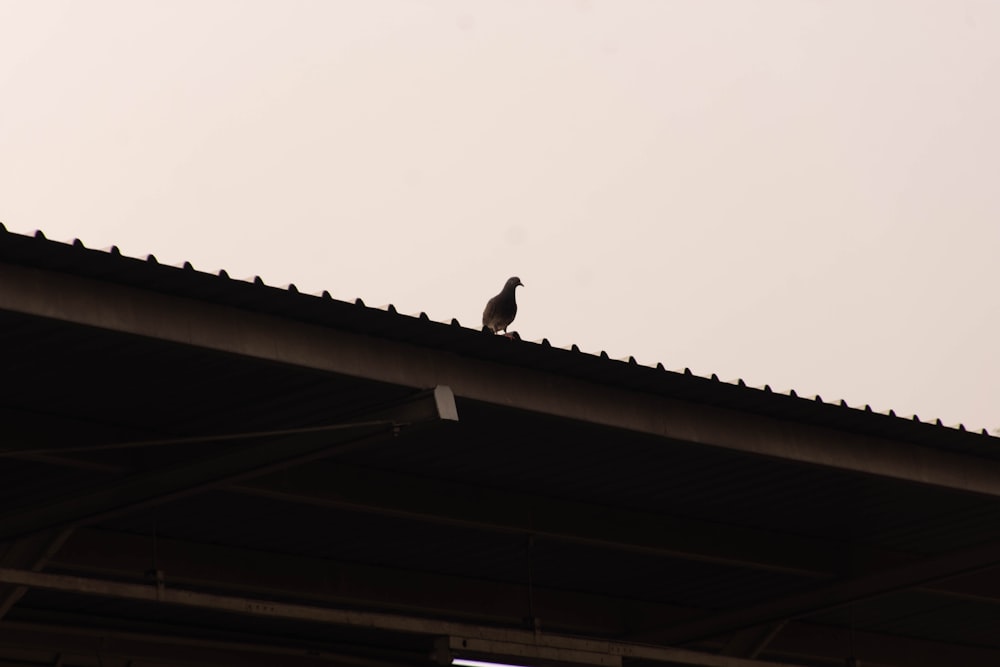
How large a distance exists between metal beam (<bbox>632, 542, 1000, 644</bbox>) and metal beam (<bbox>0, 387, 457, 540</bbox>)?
742 cm

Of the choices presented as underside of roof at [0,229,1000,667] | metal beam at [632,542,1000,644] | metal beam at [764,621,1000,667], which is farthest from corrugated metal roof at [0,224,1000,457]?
metal beam at [764,621,1000,667]

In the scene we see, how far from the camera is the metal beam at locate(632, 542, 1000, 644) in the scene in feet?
64.9

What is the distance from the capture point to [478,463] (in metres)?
17.5

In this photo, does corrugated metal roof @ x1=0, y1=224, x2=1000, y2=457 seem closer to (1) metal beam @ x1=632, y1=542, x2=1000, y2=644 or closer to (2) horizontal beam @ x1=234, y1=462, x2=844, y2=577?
(1) metal beam @ x1=632, y1=542, x2=1000, y2=644

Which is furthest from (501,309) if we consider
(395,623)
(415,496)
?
(395,623)

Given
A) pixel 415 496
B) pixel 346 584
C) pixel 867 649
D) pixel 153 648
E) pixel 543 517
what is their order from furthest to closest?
1. pixel 867 649
2. pixel 153 648
3. pixel 346 584
4. pixel 543 517
5. pixel 415 496

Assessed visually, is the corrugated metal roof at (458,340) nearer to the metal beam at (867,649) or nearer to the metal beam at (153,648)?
the metal beam at (867,649)

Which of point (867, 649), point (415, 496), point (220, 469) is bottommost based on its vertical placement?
point (220, 469)

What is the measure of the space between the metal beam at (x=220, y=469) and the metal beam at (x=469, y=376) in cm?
29

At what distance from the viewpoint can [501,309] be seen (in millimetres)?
18328

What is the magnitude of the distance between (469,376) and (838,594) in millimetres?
7406

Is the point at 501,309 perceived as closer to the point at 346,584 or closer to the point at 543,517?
the point at 543,517

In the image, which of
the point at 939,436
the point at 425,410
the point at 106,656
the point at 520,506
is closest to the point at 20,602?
A: the point at 106,656

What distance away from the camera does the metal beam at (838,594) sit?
19.8 metres
